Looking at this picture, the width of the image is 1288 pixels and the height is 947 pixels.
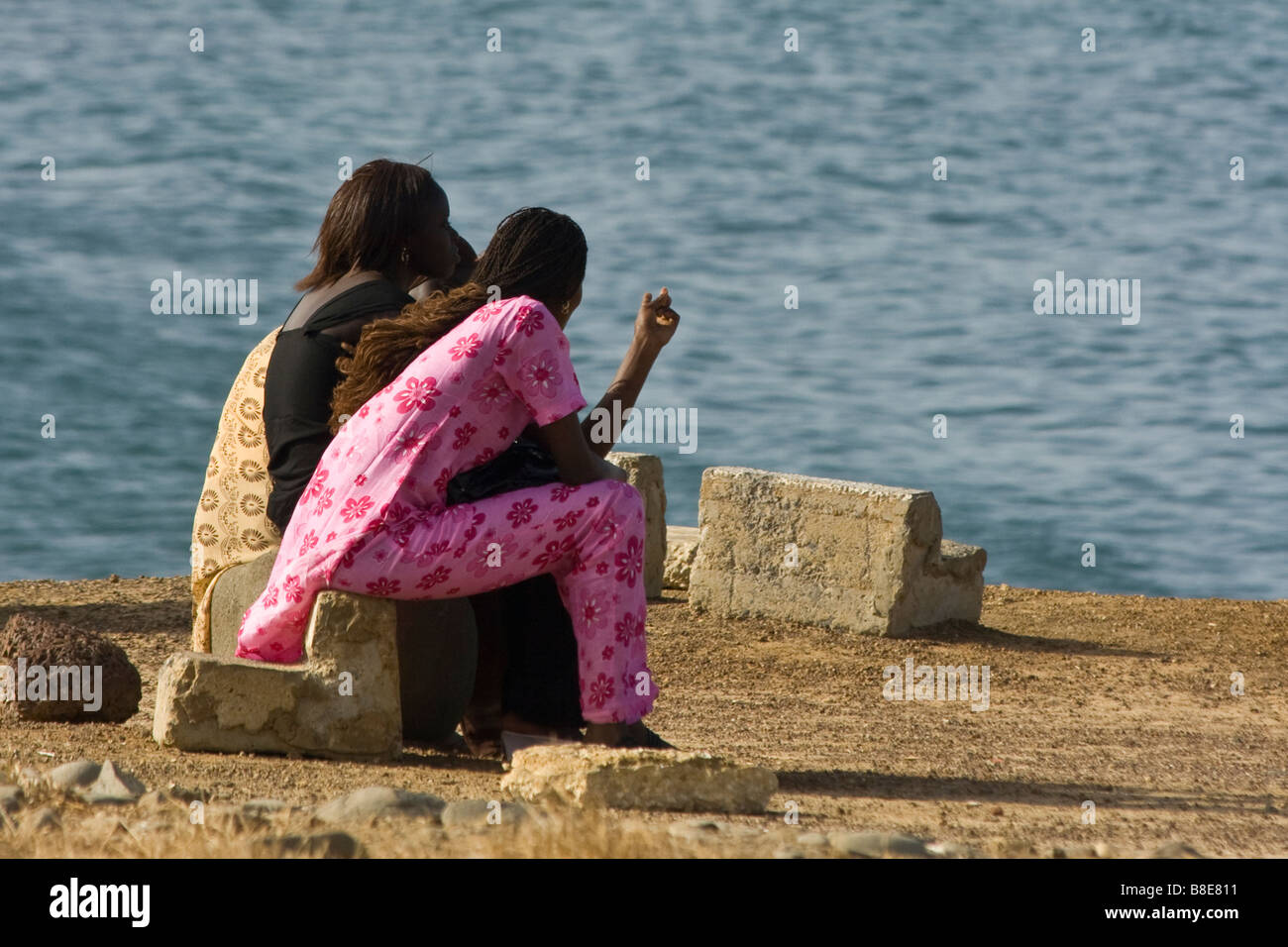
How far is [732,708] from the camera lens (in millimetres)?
6602

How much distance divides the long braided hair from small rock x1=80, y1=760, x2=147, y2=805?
3.58 feet

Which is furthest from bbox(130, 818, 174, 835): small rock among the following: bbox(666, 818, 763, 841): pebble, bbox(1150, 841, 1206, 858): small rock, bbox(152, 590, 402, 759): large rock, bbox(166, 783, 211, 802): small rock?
bbox(1150, 841, 1206, 858): small rock

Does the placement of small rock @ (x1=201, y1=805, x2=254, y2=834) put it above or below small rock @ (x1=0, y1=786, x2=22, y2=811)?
below

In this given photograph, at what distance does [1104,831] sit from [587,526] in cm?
157

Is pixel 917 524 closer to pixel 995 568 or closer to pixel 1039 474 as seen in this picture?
pixel 995 568

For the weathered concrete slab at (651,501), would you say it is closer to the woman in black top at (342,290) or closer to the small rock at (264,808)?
the woman in black top at (342,290)

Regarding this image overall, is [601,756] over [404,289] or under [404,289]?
under

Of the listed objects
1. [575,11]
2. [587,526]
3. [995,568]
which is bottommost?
[995,568]

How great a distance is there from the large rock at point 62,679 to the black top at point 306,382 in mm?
1089

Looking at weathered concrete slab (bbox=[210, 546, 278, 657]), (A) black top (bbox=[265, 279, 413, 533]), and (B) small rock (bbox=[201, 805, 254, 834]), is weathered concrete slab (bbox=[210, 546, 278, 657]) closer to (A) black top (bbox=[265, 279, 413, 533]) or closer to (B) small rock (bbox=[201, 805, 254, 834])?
(A) black top (bbox=[265, 279, 413, 533])

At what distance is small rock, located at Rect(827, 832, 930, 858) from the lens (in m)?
3.70

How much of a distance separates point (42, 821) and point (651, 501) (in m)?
5.39
